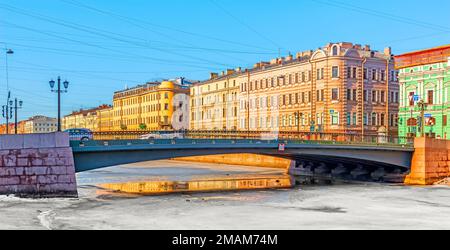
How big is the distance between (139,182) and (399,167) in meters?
24.1

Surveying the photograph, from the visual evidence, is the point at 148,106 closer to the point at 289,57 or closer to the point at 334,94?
the point at 289,57

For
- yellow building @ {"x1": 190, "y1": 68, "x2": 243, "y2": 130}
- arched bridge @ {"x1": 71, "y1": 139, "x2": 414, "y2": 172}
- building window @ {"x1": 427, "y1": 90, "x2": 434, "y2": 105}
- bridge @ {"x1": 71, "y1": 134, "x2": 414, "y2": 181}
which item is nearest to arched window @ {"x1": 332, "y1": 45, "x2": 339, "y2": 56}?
building window @ {"x1": 427, "y1": 90, "x2": 434, "y2": 105}

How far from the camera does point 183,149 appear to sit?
136 feet

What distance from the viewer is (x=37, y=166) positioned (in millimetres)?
33531

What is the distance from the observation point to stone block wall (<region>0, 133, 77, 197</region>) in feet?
108

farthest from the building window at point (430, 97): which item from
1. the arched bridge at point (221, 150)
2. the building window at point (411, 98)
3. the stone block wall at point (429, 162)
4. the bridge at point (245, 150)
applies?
the arched bridge at point (221, 150)

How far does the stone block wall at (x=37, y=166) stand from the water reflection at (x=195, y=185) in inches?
285

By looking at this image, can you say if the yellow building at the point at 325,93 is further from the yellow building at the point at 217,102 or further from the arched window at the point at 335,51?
the yellow building at the point at 217,102

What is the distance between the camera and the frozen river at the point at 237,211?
24719 mm

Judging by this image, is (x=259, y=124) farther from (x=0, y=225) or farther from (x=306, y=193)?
(x=0, y=225)

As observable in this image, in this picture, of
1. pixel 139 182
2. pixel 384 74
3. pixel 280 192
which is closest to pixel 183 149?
pixel 280 192

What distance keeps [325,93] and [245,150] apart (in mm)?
31021

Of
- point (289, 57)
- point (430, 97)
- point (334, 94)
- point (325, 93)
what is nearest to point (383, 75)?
point (334, 94)

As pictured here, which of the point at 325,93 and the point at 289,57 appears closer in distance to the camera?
the point at 325,93
